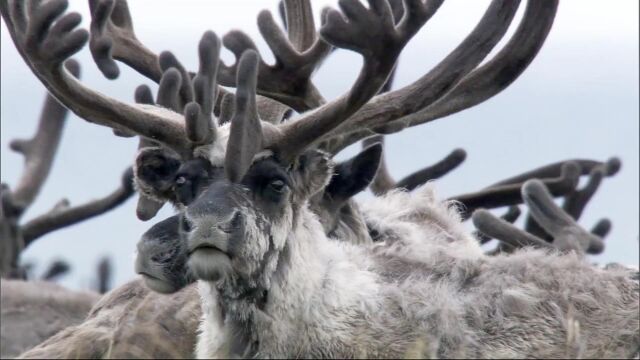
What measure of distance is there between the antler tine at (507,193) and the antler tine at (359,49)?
634 cm

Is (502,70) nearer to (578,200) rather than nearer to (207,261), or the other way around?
(207,261)

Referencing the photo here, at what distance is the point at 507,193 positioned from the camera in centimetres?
1641

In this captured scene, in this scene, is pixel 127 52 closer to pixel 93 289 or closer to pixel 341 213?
pixel 341 213

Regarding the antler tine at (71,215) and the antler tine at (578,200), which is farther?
the antler tine at (71,215)

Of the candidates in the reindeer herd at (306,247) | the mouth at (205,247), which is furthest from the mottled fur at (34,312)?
the mouth at (205,247)

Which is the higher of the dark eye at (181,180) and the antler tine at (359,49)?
the antler tine at (359,49)

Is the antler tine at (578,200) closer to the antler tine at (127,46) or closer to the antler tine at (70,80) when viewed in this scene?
the antler tine at (127,46)

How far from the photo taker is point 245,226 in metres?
9.20

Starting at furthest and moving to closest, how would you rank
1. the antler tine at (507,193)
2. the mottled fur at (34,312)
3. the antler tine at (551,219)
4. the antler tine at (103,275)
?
the antler tine at (507,193), the antler tine at (103,275), the antler tine at (551,219), the mottled fur at (34,312)

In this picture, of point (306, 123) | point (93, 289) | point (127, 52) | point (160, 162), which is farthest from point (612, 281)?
point (93, 289)

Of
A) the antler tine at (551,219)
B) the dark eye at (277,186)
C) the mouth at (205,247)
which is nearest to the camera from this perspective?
the mouth at (205,247)

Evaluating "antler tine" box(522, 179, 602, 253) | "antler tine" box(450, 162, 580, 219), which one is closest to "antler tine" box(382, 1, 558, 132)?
"antler tine" box(522, 179, 602, 253)

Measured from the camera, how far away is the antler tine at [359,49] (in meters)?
9.75

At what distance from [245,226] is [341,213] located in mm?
2298
